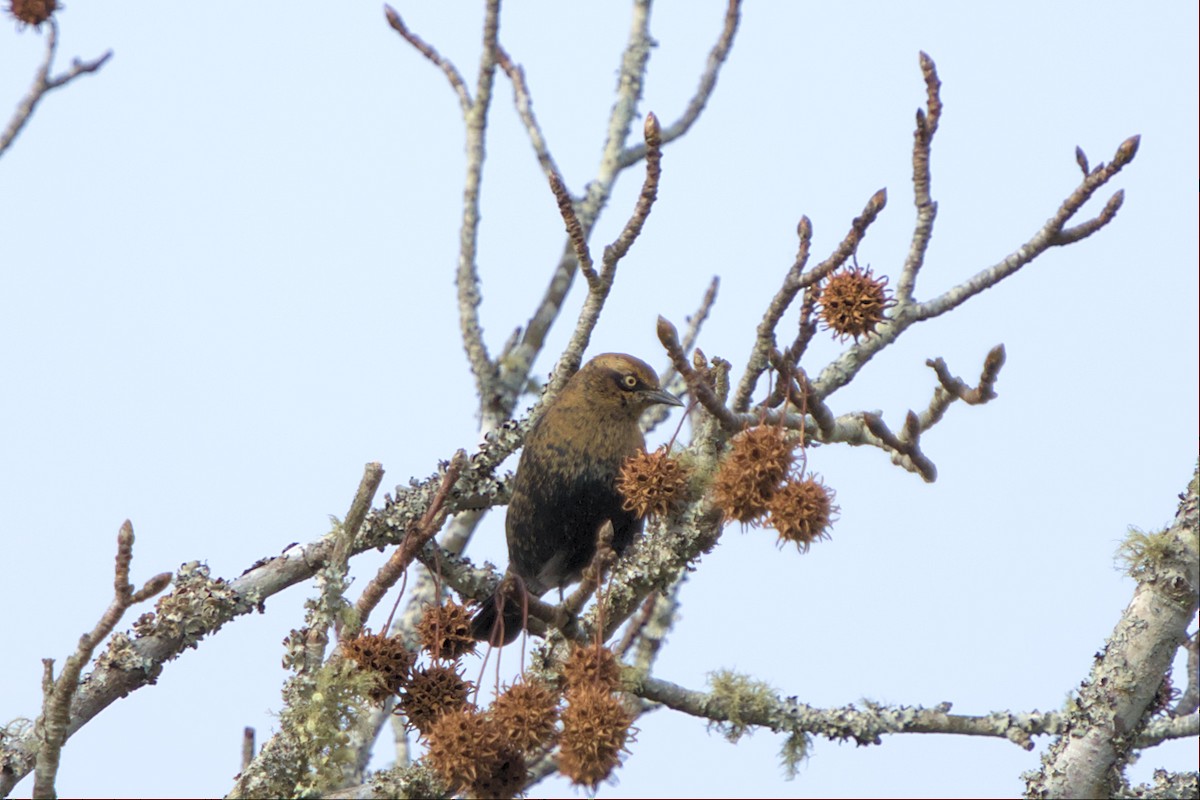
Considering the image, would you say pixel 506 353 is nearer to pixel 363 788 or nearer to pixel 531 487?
pixel 531 487

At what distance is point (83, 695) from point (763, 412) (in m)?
2.00

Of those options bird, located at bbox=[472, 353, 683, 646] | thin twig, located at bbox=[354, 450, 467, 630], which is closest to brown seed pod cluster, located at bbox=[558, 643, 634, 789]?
thin twig, located at bbox=[354, 450, 467, 630]

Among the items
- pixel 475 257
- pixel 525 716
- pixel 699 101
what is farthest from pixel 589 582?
pixel 699 101

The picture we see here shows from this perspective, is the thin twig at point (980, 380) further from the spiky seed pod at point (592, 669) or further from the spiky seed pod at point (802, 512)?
the spiky seed pod at point (592, 669)

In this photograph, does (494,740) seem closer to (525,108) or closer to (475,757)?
(475,757)

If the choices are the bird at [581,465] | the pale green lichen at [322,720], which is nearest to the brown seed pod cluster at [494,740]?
the pale green lichen at [322,720]

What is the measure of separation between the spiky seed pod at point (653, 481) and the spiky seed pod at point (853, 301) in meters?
0.50

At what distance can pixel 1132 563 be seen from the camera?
10.5 ft

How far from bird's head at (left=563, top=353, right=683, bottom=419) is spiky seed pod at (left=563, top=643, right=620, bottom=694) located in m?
2.51

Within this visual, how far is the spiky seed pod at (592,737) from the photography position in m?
2.74

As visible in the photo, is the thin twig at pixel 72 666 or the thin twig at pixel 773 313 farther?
the thin twig at pixel 773 313

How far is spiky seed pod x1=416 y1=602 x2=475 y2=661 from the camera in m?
3.03

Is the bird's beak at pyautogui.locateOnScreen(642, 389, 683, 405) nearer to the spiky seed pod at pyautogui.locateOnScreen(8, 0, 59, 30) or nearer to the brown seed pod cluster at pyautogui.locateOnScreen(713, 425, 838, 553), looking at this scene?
the brown seed pod cluster at pyautogui.locateOnScreen(713, 425, 838, 553)

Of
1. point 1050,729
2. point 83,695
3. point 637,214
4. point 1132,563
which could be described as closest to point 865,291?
point 637,214
